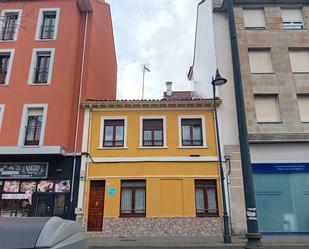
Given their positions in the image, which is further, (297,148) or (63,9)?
(63,9)

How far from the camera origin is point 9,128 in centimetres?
1401

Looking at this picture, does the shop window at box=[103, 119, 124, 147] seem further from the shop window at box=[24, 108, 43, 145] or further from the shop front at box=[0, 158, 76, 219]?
the shop window at box=[24, 108, 43, 145]

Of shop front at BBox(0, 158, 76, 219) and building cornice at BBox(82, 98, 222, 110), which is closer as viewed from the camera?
shop front at BBox(0, 158, 76, 219)

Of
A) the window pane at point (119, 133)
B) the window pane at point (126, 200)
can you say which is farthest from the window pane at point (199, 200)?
the window pane at point (119, 133)

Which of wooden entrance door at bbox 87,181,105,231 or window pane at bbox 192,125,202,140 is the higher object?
window pane at bbox 192,125,202,140

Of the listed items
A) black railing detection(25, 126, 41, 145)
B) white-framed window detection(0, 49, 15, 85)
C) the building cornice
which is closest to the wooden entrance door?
black railing detection(25, 126, 41, 145)

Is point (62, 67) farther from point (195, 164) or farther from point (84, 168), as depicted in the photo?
point (195, 164)

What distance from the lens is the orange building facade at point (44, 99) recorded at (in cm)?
1355

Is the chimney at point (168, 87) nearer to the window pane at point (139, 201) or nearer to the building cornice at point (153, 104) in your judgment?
Result: the building cornice at point (153, 104)

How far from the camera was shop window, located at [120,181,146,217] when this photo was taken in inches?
536

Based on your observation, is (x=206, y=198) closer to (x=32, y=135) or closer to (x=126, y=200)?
(x=126, y=200)

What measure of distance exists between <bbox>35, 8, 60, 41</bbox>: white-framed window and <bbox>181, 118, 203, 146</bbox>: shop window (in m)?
9.12

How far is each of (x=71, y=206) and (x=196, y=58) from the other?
A: 15.7 m

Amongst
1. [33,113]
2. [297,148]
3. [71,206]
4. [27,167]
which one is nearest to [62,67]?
[33,113]
